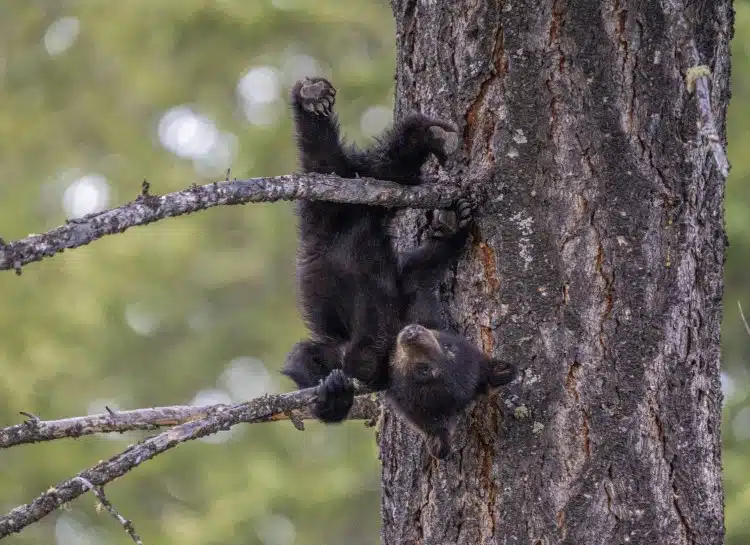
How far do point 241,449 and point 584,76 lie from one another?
8.31 metres

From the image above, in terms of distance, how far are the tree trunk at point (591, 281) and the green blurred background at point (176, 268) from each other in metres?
6.39

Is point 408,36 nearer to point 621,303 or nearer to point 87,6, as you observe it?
point 621,303

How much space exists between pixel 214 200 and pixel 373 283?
5.43 feet

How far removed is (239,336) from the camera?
11734 millimetres

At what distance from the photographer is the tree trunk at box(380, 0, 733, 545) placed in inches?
126

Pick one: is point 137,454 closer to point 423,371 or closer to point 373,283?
point 423,371

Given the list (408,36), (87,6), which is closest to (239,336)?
(87,6)

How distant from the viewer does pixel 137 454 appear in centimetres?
262

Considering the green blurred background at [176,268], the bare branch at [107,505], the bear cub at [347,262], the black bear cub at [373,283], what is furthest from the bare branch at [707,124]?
the green blurred background at [176,268]

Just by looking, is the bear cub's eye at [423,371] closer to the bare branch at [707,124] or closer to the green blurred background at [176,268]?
the bare branch at [707,124]

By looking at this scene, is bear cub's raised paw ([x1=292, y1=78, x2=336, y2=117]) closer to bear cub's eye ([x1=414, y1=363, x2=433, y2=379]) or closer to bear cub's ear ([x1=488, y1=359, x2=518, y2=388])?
bear cub's eye ([x1=414, y1=363, x2=433, y2=379])

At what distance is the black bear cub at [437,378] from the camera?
11.3 ft

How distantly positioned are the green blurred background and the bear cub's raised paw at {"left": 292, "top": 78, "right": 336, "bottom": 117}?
6184 millimetres

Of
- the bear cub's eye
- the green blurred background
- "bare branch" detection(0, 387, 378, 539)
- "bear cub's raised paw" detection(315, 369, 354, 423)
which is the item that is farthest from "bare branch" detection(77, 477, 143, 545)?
the green blurred background
